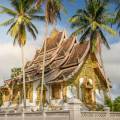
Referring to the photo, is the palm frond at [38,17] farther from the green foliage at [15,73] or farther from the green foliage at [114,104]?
the green foliage at [114,104]

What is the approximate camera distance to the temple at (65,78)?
34125mm

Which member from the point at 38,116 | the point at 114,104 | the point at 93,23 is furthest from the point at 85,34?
the point at 38,116

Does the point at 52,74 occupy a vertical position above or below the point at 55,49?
below

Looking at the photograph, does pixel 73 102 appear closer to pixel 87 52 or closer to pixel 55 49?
pixel 87 52

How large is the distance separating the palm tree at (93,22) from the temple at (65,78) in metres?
1.88

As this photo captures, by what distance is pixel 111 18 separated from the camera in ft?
108

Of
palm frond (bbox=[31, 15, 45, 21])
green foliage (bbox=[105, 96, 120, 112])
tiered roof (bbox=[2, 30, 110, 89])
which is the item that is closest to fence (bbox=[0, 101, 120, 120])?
green foliage (bbox=[105, 96, 120, 112])

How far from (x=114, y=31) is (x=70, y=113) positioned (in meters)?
15.2

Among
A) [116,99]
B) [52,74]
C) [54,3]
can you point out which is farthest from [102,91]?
[54,3]

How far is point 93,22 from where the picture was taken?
33.7 m

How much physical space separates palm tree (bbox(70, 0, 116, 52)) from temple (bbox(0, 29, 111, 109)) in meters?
1.88

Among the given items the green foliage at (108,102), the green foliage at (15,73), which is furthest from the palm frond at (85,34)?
the green foliage at (15,73)

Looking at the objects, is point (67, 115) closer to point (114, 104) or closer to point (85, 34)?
point (114, 104)

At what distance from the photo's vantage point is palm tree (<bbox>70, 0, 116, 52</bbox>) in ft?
110
